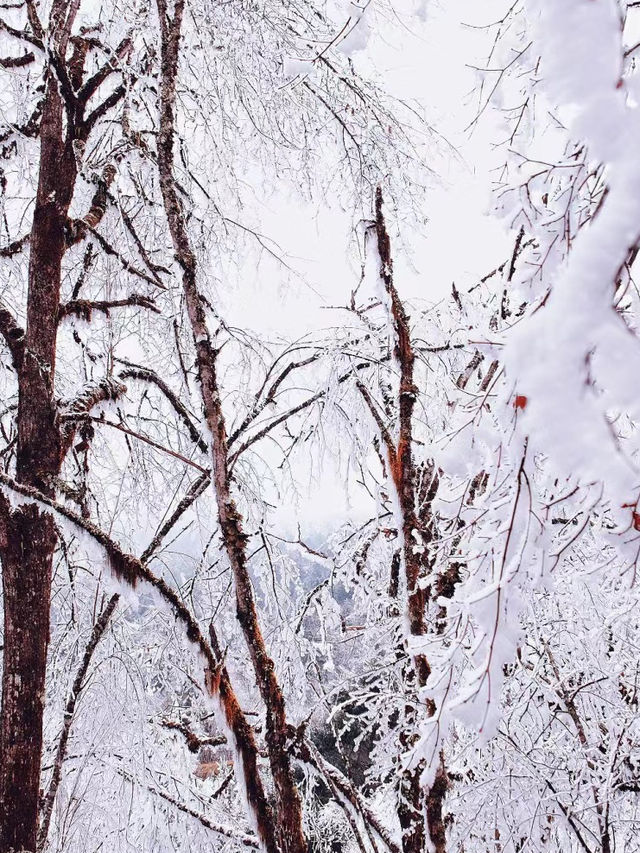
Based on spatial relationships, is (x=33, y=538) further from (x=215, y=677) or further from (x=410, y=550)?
(x=410, y=550)

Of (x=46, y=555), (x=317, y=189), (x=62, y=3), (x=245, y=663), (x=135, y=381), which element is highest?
(x=62, y=3)

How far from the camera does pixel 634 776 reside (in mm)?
2469

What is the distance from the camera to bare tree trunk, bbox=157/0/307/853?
4.03 ft

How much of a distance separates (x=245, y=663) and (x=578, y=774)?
175 centimetres

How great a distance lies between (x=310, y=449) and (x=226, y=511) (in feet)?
3.03

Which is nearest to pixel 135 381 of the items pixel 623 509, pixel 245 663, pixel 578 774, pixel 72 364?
pixel 72 364

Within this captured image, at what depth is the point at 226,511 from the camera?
4.36 ft

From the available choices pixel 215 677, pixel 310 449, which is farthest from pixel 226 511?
pixel 310 449

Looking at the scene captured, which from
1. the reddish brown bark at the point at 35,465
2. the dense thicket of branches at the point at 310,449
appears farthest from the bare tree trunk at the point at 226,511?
the reddish brown bark at the point at 35,465

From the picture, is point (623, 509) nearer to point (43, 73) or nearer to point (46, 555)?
point (46, 555)

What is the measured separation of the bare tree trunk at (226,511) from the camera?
4.03 ft

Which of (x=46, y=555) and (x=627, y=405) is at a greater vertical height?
(x=46, y=555)

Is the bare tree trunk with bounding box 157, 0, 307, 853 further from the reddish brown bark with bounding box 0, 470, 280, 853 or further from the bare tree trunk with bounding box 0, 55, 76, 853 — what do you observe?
the bare tree trunk with bounding box 0, 55, 76, 853

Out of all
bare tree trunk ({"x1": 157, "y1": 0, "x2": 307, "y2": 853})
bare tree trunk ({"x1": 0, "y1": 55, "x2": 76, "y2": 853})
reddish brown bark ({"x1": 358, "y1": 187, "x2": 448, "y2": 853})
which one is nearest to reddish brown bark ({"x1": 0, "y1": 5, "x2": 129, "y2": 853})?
bare tree trunk ({"x1": 0, "y1": 55, "x2": 76, "y2": 853})
